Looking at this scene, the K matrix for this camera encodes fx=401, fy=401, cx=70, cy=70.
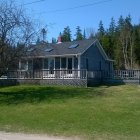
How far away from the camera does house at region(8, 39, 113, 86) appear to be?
3931cm

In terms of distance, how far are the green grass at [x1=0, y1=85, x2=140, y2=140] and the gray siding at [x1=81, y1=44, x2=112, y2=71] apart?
11.6 metres

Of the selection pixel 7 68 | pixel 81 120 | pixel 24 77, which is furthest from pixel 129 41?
pixel 81 120

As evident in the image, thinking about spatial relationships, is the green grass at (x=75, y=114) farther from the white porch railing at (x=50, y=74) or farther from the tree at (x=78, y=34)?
the tree at (x=78, y=34)

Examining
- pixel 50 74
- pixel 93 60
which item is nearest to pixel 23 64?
pixel 50 74

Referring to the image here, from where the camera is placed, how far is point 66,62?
138 ft

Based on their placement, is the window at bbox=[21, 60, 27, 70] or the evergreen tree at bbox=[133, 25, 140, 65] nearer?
the window at bbox=[21, 60, 27, 70]

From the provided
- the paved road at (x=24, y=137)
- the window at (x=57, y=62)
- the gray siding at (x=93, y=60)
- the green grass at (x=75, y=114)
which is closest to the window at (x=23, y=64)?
the window at (x=57, y=62)

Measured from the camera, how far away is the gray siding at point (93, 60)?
41938 mm

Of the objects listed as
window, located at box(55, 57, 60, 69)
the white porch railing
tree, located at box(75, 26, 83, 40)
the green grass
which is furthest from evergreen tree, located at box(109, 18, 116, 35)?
the green grass

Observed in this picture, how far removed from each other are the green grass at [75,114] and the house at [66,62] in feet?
28.9

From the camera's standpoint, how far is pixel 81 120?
18.4 meters

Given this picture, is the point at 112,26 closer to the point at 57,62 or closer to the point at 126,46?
the point at 126,46

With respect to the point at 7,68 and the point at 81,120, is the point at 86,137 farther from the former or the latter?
the point at 7,68

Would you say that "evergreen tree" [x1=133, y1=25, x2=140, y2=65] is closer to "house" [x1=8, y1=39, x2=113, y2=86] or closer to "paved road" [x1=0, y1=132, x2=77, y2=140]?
"house" [x1=8, y1=39, x2=113, y2=86]
